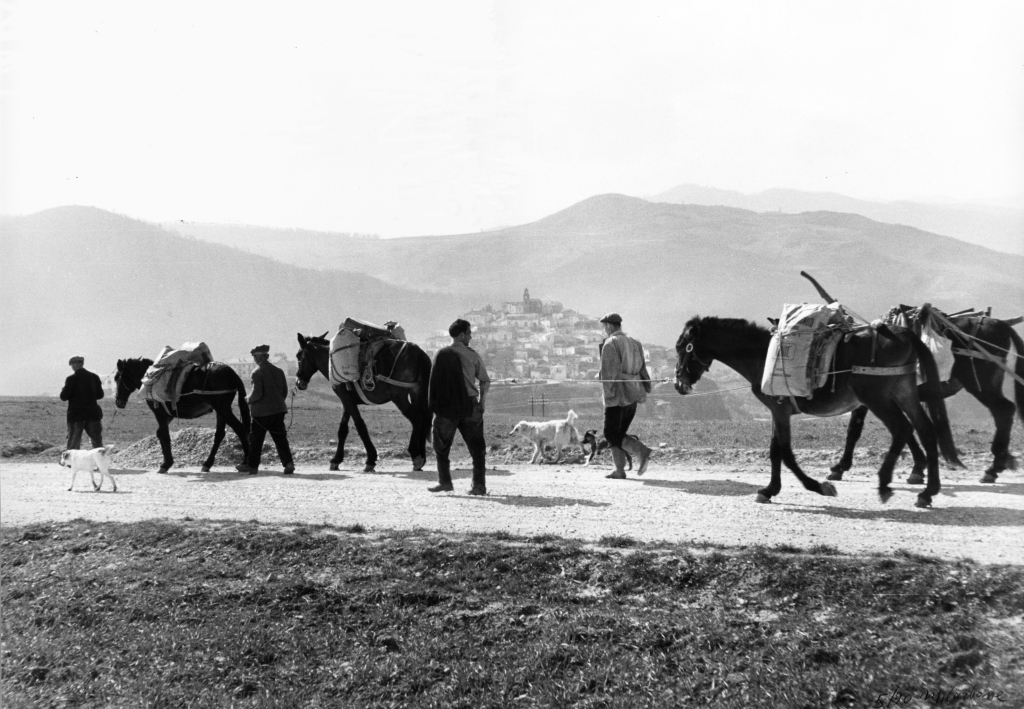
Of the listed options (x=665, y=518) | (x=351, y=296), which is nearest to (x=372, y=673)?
(x=665, y=518)

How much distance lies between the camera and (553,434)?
16.3 metres

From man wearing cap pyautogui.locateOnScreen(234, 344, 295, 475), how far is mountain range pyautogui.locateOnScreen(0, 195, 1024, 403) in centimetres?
2227

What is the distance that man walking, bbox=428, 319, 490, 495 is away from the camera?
478 inches

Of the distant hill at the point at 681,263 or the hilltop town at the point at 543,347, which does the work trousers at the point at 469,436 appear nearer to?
the hilltop town at the point at 543,347

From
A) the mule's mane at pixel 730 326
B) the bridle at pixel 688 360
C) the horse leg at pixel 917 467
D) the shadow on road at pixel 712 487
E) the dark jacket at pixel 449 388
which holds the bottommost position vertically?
the shadow on road at pixel 712 487

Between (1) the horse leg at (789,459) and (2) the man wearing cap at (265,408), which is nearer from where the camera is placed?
(1) the horse leg at (789,459)

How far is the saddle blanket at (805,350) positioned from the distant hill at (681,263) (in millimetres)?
25262

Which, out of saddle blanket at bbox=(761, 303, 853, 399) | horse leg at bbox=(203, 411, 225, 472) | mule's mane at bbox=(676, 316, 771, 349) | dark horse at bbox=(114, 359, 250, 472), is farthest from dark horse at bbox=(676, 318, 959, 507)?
horse leg at bbox=(203, 411, 225, 472)

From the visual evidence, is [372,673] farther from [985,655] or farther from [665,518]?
[985,655]

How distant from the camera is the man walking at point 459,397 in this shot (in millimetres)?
12133

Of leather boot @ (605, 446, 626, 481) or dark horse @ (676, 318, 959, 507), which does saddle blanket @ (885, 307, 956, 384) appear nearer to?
dark horse @ (676, 318, 959, 507)

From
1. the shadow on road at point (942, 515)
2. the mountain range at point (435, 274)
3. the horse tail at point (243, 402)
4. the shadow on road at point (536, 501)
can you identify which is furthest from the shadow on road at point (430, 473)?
the mountain range at point (435, 274)

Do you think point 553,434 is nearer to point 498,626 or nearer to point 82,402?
point 82,402

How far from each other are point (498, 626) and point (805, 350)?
16.0 ft
